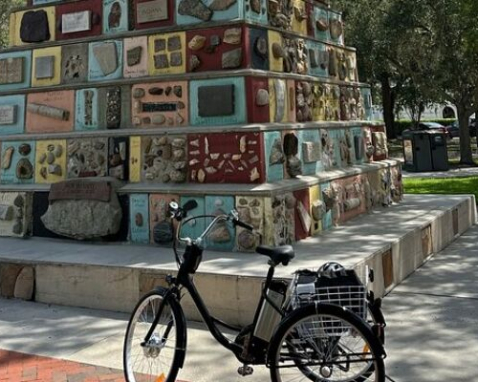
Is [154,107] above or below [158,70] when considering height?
below

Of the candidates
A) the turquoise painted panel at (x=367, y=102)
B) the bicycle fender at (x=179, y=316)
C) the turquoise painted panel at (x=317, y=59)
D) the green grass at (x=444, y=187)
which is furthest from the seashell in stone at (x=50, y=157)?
the green grass at (x=444, y=187)

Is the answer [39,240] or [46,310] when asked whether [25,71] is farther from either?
[46,310]

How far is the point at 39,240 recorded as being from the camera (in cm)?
685

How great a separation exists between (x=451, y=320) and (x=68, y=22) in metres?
5.59

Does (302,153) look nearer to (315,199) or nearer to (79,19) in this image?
(315,199)

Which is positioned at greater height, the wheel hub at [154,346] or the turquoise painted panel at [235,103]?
the turquoise painted panel at [235,103]

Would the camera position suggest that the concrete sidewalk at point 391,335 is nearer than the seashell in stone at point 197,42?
Yes

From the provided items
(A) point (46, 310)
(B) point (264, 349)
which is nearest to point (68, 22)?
(A) point (46, 310)

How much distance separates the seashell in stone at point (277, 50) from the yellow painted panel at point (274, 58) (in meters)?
0.03

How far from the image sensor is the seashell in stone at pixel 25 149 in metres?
7.26

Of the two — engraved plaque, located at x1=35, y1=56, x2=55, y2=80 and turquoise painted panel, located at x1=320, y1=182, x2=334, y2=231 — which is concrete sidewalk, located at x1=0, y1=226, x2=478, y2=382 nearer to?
turquoise painted panel, located at x1=320, y1=182, x2=334, y2=231

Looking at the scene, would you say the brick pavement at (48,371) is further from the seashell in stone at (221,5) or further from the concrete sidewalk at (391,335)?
the seashell in stone at (221,5)

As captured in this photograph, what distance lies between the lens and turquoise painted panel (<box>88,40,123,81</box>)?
6832 millimetres

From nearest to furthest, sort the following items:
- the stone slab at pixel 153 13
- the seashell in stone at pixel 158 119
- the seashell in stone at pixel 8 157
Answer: the seashell in stone at pixel 158 119 < the stone slab at pixel 153 13 < the seashell in stone at pixel 8 157
